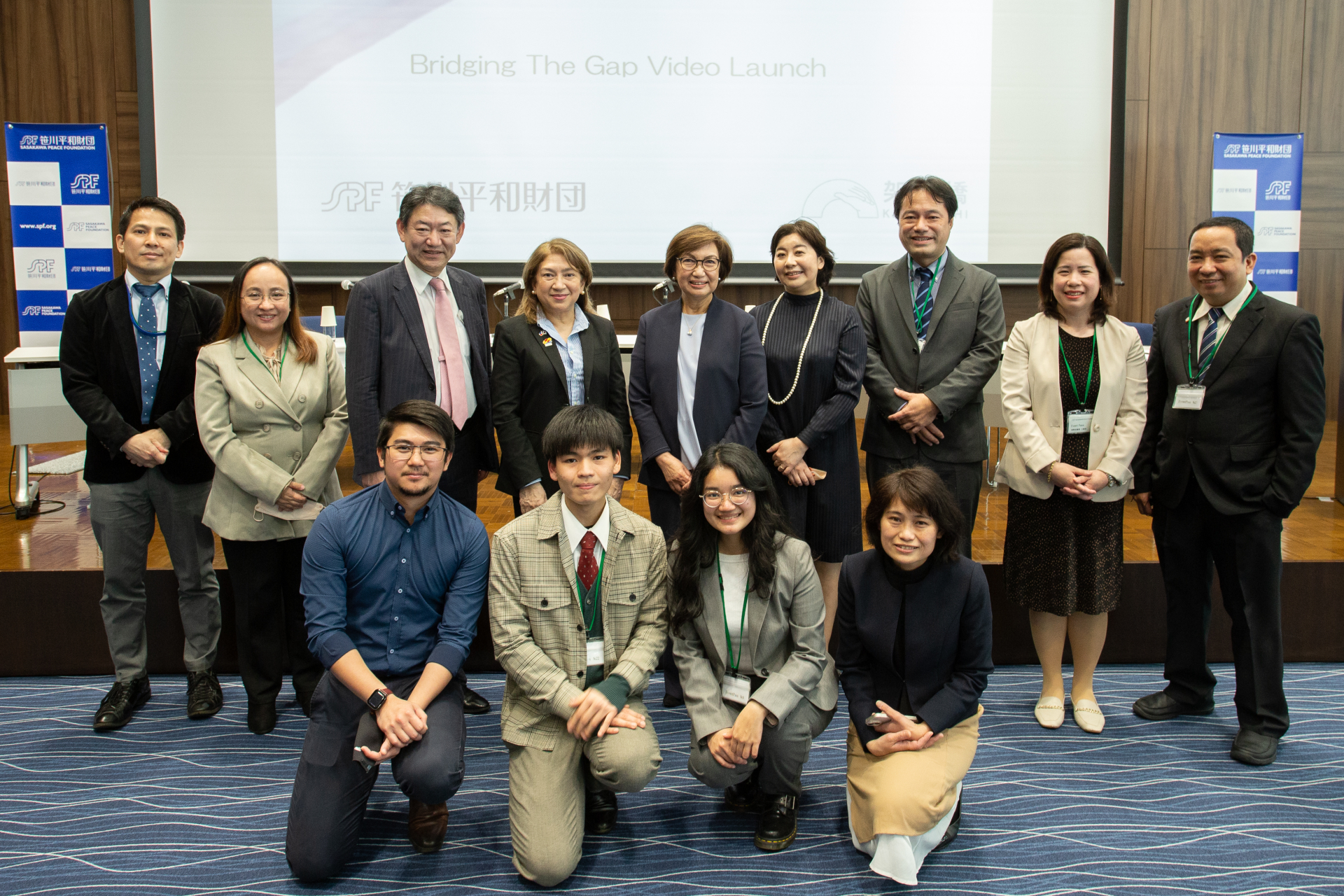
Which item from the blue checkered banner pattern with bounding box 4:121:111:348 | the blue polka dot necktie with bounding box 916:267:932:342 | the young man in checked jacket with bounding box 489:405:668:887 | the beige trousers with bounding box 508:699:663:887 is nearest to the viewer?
the beige trousers with bounding box 508:699:663:887

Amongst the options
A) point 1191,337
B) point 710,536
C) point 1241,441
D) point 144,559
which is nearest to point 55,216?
point 144,559

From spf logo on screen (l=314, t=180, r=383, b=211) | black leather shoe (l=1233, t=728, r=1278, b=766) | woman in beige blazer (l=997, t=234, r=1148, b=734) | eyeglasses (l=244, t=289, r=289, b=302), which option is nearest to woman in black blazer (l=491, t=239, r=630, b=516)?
eyeglasses (l=244, t=289, r=289, b=302)

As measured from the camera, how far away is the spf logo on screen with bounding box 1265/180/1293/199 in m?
6.02

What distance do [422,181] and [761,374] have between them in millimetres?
4115

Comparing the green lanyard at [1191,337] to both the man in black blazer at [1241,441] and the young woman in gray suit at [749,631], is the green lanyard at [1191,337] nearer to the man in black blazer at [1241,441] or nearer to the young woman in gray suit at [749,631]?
the man in black blazer at [1241,441]

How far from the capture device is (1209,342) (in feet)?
8.00

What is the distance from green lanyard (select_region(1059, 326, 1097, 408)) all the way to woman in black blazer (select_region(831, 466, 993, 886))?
0.74 m

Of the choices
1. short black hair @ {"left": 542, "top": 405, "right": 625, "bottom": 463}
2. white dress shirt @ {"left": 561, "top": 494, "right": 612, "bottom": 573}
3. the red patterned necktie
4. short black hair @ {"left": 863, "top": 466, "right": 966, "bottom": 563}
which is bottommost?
the red patterned necktie

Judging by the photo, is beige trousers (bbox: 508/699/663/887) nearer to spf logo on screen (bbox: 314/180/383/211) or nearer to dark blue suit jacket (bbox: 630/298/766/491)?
dark blue suit jacket (bbox: 630/298/766/491)

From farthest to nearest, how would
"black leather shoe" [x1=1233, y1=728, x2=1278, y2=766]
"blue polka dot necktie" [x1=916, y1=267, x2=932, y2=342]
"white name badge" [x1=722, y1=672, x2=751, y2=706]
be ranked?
"blue polka dot necktie" [x1=916, y1=267, x2=932, y2=342], "black leather shoe" [x1=1233, y1=728, x2=1278, y2=766], "white name badge" [x1=722, y1=672, x2=751, y2=706]

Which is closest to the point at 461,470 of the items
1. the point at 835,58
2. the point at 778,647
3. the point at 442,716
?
the point at 442,716

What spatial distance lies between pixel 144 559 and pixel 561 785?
5.10ft

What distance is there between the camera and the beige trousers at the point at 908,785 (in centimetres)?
180

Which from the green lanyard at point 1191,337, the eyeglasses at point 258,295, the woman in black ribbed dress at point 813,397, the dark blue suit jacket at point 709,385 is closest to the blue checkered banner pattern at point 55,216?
the eyeglasses at point 258,295
